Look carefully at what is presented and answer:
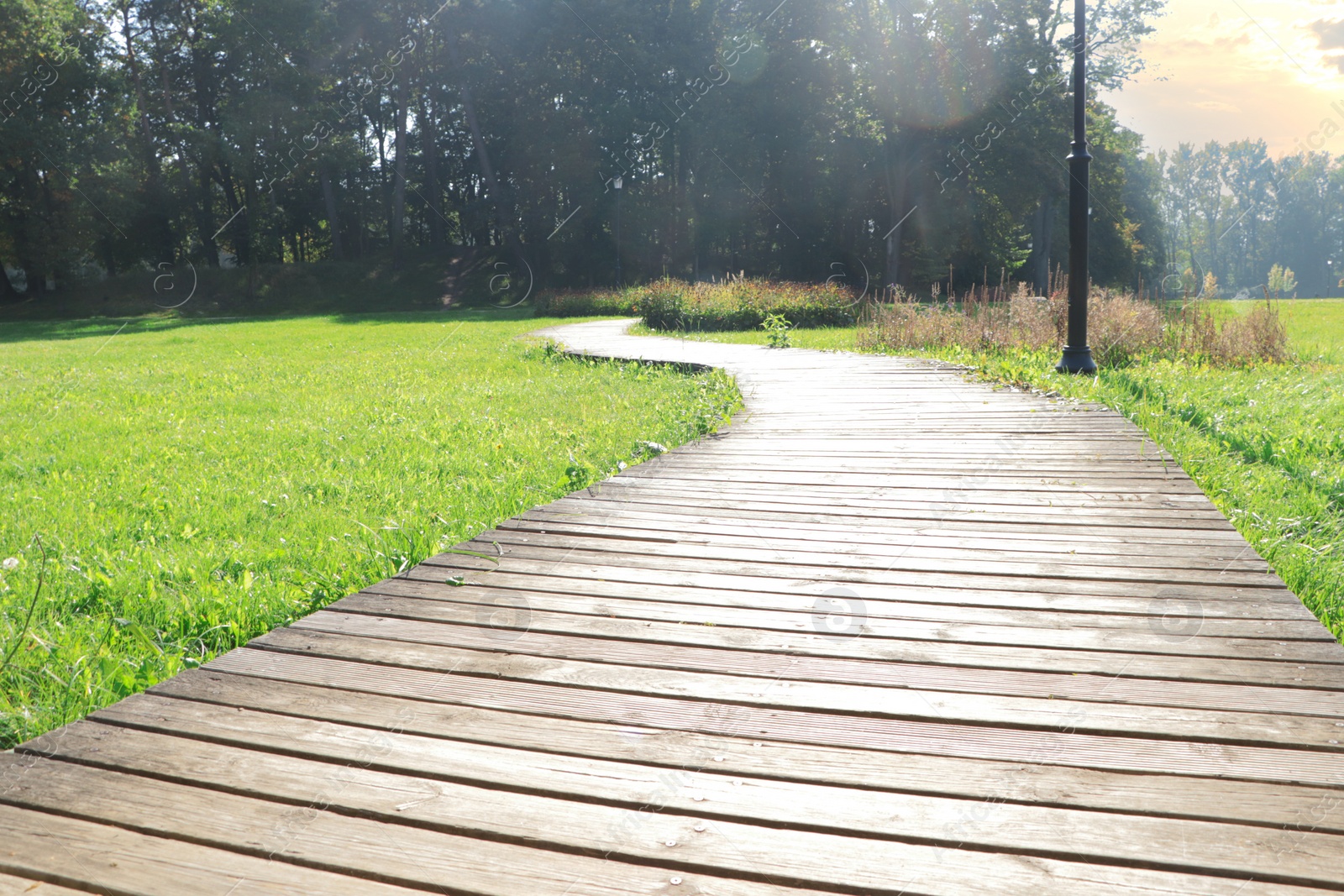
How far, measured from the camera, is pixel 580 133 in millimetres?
39312

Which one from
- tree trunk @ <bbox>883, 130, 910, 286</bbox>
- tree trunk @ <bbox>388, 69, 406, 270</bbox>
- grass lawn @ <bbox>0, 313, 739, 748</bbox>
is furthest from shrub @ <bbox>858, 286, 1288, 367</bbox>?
tree trunk @ <bbox>388, 69, 406, 270</bbox>

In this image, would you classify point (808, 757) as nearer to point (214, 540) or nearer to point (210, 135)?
point (214, 540)

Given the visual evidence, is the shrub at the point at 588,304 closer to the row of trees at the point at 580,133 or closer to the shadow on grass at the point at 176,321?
the shadow on grass at the point at 176,321

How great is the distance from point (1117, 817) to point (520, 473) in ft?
14.3

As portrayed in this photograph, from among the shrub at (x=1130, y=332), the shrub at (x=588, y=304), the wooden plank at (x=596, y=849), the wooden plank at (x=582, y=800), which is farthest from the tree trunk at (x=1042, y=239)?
the wooden plank at (x=596, y=849)

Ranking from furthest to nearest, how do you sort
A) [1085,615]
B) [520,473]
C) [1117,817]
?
[520,473], [1085,615], [1117,817]

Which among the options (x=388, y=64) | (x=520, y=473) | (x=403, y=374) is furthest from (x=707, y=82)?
(x=520, y=473)

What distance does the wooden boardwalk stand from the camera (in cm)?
175

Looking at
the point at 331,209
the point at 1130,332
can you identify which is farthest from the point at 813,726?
the point at 331,209

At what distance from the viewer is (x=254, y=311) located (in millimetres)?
34344

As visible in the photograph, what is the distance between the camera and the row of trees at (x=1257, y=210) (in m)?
72.9

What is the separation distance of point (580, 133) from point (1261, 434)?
121 ft

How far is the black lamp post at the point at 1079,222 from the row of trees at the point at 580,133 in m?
24.5

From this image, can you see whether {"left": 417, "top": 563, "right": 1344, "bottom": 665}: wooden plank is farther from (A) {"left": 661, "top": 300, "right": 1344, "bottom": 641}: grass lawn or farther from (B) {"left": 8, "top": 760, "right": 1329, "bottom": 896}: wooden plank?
(B) {"left": 8, "top": 760, "right": 1329, "bottom": 896}: wooden plank
